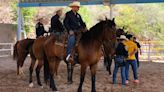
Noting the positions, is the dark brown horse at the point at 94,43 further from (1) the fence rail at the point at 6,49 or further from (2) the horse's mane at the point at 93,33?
(1) the fence rail at the point at 6,49

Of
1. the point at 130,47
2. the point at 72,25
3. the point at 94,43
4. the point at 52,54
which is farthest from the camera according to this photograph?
the point at 130,47

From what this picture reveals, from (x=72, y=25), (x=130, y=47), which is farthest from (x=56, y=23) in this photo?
(x=130, y=47)

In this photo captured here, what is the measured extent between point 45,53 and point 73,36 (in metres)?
1.33

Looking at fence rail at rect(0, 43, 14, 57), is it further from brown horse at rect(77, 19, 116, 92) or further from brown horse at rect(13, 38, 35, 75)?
brown horse at rect(77, 19, 116, 92)

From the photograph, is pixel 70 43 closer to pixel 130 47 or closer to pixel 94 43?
pixel 94 43

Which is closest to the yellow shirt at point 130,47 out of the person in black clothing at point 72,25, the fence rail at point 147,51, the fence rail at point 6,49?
the person in black clothing at point 72,25

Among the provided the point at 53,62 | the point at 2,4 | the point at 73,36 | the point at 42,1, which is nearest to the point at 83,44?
the point at 73,36

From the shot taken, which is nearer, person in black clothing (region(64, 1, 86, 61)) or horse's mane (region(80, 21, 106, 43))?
horse's mane (region(80, 21, 106, 43))

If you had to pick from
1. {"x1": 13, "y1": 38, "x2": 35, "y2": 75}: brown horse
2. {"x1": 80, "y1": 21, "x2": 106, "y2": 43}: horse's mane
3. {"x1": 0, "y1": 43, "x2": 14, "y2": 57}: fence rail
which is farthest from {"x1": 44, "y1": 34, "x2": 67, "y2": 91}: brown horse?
{"x1": 0, "y1": 43, "x2": 14, "y2": 57}: fence rail

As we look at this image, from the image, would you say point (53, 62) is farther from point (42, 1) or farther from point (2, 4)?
point (2, 4)

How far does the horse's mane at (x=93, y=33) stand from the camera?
8198 millimetres

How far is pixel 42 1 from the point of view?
72.8 ft

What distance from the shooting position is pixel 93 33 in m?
8.28

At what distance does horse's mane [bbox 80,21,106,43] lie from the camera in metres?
8.20
